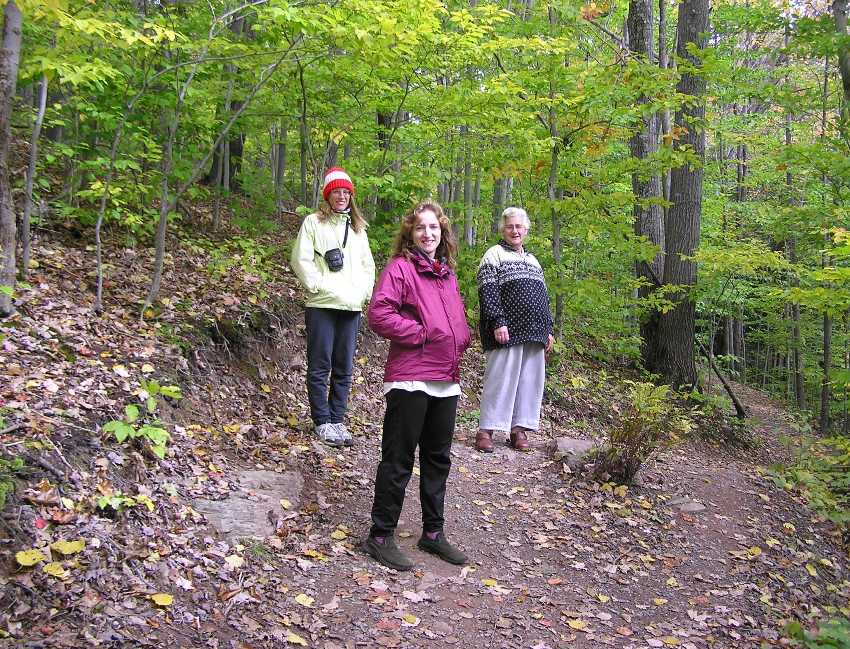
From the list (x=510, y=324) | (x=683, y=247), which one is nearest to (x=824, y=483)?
(x=683, y=247)

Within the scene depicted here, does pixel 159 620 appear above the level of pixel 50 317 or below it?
below

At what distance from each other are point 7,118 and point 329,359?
2.86 metres

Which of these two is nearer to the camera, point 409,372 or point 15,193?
point 409,372

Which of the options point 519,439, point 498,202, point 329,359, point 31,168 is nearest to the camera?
point 31,168

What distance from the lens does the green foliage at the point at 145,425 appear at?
350cm

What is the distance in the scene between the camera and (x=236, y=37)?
6395 millimetres

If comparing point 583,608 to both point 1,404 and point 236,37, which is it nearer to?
point 1,404

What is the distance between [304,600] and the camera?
127 inches

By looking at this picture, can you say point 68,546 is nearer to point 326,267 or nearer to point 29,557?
point 29,557

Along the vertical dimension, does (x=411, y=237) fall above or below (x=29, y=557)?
above

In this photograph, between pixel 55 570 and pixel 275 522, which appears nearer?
pixel 55 570

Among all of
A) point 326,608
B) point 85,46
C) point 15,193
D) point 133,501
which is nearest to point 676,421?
point 326,608

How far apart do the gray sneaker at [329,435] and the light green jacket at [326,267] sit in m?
1.03

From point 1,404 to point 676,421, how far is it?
548cm
